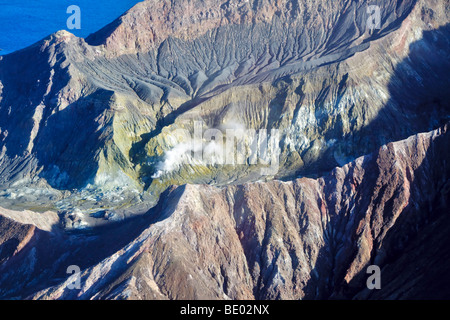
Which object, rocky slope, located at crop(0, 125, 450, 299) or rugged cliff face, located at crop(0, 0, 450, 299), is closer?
rocky slope, located at crop(0, 125, 450, 299)

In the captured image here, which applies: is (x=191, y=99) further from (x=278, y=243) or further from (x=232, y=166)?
(x=278, y=243)

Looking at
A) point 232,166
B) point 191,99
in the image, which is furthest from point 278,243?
point 191,99

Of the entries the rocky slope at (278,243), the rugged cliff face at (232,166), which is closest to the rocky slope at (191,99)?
the rugged cliff face at (232,166)

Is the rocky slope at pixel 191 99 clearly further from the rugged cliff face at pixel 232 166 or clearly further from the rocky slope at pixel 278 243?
the rocky slope at pixel 278 243

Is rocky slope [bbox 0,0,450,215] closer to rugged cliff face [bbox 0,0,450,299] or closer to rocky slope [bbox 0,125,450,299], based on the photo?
rugged cliff face [bbox 0,0,450,299]

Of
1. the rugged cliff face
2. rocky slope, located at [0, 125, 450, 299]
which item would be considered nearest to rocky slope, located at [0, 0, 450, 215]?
the rugged cliff face

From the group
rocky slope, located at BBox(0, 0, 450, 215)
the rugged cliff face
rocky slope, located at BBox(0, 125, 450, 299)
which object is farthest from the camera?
rocky slope, located at BBox(0, 0, 450, 215)

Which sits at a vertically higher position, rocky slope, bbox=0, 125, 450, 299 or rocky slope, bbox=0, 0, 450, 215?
rocky slope, bbox=0, 0, 450, 215
